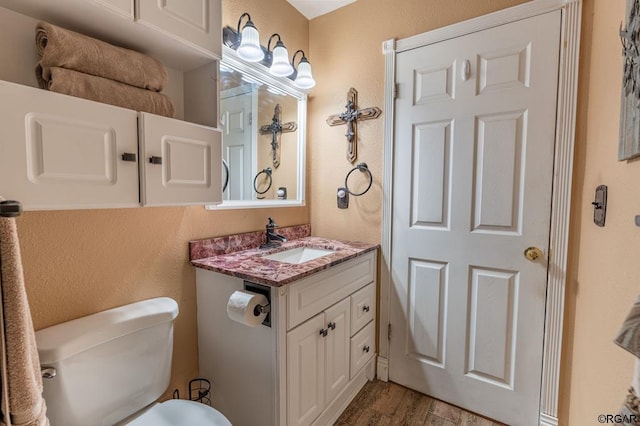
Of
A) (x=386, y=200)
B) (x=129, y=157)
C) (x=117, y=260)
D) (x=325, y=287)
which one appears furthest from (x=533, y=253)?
(x=117, y=260)

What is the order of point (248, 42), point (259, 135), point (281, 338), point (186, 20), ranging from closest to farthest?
point (186, 20) → point (281, 338) → point (248, 42) → point (259, 135)

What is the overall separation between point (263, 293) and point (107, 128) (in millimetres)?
758

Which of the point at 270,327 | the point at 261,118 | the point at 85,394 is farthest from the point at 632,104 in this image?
the point at 85,394

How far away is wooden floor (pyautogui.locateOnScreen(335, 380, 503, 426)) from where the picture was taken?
5.02 ft

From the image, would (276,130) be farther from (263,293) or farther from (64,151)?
(64,151)

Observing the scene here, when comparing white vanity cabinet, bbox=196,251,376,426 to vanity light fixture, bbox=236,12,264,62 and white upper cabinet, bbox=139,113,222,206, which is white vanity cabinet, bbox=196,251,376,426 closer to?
white upper cabinet, bbox=139,113,222,206

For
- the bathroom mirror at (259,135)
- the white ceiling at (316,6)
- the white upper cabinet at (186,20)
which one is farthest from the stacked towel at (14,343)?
the white ceiling at (316,6)

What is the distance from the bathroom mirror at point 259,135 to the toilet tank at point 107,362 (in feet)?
2.01

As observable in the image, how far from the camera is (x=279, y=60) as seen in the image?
164 centimetres

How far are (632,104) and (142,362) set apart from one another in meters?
1.67

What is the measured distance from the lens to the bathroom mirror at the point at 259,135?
4.97 feet

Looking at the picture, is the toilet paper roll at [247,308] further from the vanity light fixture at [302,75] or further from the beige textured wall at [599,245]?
the vanity light fixture at [302,75]

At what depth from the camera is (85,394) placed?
0.89 m

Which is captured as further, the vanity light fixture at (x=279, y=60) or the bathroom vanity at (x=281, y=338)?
the vanity light fixture at (x=279, y=60)
